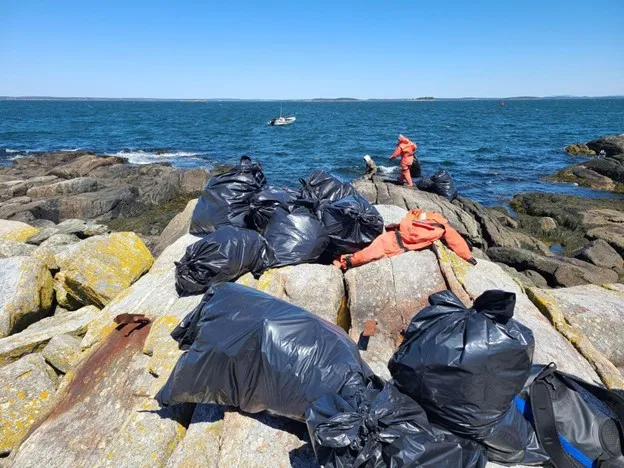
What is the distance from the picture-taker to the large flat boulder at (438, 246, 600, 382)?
3.30 m

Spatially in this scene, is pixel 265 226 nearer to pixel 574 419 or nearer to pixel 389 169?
pixel 574 419

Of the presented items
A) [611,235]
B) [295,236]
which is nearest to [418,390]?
[295,236]

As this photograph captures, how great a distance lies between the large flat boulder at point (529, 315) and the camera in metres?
3.30

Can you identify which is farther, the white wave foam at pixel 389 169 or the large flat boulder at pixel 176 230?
the white wave foam at pixel 389 169

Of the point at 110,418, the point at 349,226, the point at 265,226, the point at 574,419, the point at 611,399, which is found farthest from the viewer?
the point at 265,226

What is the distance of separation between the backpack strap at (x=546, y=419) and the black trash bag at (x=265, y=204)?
3307mm

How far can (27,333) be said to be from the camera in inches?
176

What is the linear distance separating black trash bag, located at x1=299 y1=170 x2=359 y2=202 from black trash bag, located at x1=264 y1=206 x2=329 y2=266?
824 mm

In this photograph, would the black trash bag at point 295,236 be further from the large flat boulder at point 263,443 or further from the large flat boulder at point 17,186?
the large flat boulder at point 17,186

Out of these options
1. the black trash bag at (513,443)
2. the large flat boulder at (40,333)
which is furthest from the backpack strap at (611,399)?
the large flat boulder at (40,333)

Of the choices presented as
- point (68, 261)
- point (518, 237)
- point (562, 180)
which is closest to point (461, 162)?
point (562, 180)

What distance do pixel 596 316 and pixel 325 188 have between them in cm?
354

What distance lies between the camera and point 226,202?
5.35 meters

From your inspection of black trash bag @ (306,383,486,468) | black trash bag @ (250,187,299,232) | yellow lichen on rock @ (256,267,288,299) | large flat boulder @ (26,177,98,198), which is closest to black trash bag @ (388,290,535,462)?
black trash bag @ (306,383,486,468)
